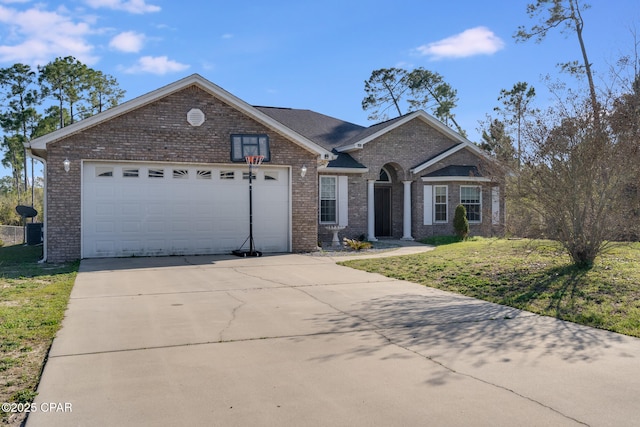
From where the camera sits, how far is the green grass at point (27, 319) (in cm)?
447

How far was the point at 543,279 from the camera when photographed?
9.47 metres

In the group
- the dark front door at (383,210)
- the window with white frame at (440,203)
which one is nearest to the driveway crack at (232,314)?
the dark front door at (383,210)

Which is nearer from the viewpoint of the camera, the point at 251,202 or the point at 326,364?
the point at 326,364

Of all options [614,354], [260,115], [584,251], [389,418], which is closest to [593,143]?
[584,251]

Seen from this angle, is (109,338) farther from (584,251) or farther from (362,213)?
(362,213)

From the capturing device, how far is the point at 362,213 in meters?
20.6

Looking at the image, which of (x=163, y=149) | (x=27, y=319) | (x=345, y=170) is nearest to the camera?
(x=27, y=319)

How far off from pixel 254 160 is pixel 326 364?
10584 millimetres

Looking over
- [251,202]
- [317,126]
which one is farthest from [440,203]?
[251,202]

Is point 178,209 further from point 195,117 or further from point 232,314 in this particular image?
point 232,314

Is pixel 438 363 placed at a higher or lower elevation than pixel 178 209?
lower

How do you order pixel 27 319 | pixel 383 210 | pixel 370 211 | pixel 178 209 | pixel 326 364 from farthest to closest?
pixel 383 210 < pixel 370 211 < pixel 178 209 < pixel 27 319 < pixel 326 364

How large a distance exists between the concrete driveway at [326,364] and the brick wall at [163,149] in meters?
6.05

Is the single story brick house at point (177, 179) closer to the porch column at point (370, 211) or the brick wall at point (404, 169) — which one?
the brick wall at point (404, 169)
